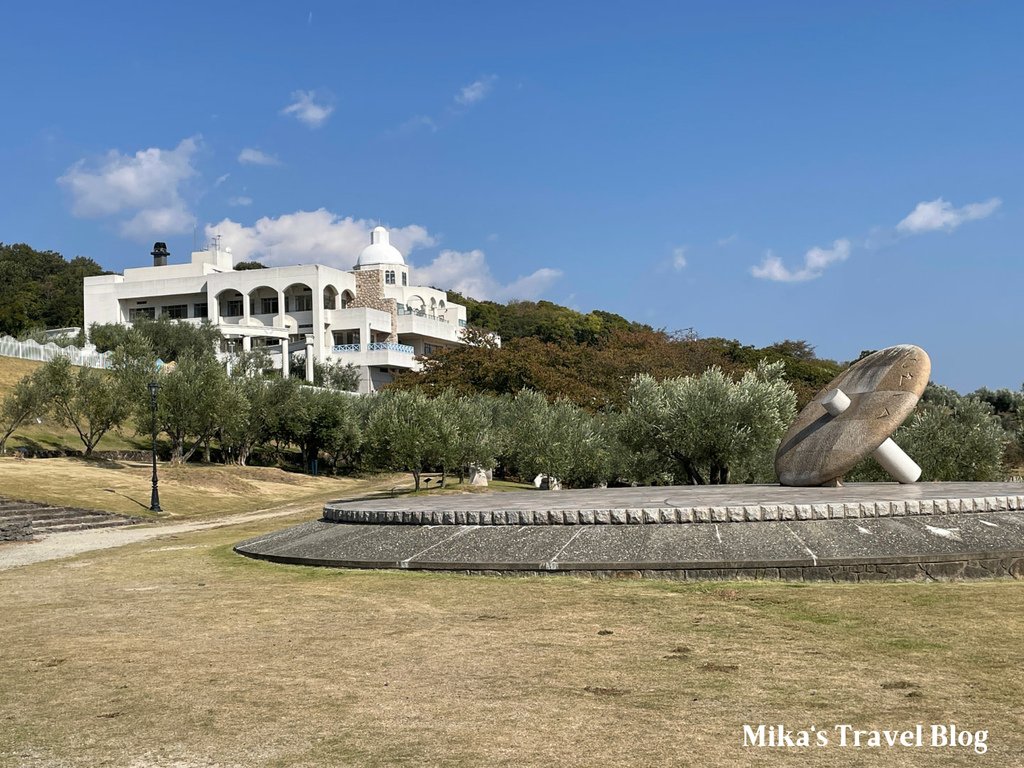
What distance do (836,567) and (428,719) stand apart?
21.3ft

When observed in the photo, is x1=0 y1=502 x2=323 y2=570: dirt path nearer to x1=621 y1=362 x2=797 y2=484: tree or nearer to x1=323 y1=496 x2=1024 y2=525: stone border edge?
x1=323 y1=496 x2=1024 y2=525: stone border edge

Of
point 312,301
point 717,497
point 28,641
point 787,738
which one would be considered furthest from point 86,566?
point 312,301

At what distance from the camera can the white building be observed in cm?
7869

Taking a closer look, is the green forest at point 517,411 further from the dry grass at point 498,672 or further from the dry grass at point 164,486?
the dry grass at point 498,672

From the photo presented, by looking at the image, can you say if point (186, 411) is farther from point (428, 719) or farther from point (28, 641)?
point (428, 719)

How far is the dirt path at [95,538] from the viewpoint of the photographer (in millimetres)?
18228

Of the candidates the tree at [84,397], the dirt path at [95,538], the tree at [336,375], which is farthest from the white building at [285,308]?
the dirt path at [95,538]

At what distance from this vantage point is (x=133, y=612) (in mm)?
10820

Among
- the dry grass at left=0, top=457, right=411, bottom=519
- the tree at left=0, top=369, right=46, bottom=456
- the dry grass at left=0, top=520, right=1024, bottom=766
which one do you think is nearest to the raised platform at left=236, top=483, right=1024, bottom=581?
the dry grass at left=0, top=520, right=1024, bottom=766

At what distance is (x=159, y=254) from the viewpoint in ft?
295

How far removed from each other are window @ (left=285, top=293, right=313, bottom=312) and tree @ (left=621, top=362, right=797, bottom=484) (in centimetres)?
5952

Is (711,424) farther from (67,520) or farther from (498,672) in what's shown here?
(498,672)

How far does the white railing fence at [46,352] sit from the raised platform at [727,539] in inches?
1983

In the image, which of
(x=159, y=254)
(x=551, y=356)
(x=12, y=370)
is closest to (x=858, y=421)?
(x=551, y=356)
